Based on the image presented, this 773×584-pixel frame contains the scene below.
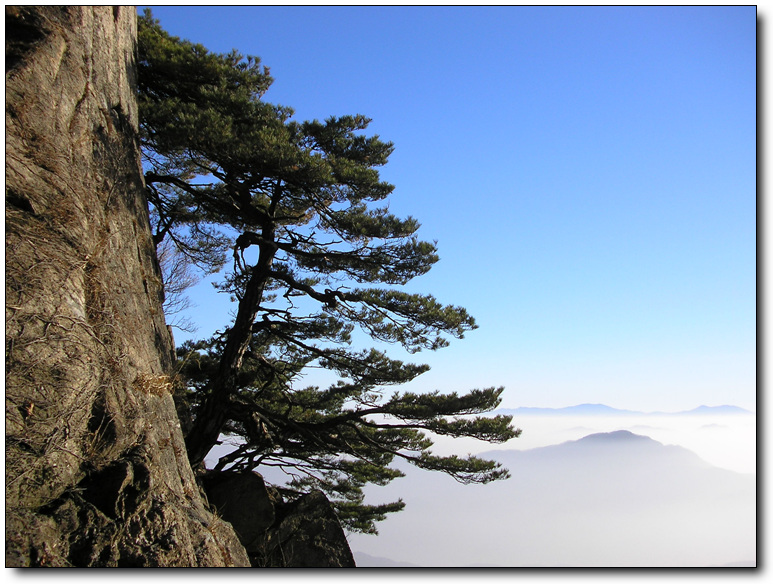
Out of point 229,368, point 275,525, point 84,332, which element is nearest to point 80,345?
point 84,332

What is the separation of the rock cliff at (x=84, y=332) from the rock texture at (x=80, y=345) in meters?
0.01

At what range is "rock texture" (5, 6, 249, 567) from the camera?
361 cm

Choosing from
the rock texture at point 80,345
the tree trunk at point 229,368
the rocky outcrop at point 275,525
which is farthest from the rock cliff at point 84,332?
the rocky outcrop at point 275,525

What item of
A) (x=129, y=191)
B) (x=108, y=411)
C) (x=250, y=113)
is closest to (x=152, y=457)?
(x=108, y=411)

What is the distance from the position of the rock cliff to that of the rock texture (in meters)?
0.01

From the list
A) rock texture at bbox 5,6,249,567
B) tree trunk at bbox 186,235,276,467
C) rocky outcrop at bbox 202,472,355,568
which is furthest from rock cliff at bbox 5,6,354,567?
rocky outcrop at bbox 202,472,355,568

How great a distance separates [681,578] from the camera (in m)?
4.09

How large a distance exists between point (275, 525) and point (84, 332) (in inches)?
211

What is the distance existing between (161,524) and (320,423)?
4747 mm

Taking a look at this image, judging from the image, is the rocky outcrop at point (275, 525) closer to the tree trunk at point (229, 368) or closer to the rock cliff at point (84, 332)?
the tree trunk at point (229, 368)

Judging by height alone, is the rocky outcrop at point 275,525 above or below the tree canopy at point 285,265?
below

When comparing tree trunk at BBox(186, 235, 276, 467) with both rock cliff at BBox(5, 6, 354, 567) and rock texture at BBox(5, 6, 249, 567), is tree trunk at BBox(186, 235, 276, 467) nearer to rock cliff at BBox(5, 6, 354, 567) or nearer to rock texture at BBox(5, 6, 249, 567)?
rock cliff at BBox(5, 6, 354, 567)

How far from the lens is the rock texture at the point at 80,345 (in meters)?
3.61

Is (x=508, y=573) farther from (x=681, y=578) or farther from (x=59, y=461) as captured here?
(x=59, y=461)
